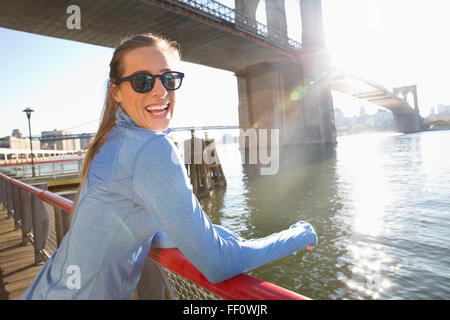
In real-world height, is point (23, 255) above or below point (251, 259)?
below

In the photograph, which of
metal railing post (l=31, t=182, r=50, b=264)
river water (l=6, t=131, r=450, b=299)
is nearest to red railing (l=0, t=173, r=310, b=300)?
metal railing post (l=31, t=182, r=50, b=264)

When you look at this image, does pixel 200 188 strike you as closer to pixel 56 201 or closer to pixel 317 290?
pixel 317 290

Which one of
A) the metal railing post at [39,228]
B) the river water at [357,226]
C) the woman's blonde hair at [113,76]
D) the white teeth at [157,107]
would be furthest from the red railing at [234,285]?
the river water at [357,226]

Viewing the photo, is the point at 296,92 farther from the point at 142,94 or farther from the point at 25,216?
the point at 142,94

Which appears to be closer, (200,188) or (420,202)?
(420,202)

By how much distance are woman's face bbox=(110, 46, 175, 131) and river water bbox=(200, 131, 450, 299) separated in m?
4.38

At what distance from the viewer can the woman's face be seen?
1.11 metres

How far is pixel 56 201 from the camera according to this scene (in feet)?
6.66

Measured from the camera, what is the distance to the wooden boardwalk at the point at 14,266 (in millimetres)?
2592

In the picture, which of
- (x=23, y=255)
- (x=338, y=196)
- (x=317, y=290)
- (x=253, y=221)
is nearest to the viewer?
(x=23, y=255)

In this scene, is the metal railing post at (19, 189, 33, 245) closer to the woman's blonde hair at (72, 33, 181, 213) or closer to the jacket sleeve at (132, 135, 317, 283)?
the woman's blonde hair at (72, 33, 181, 213)

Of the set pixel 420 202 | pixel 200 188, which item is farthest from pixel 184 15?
pixel 420 202

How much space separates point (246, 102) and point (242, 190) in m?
26.9
